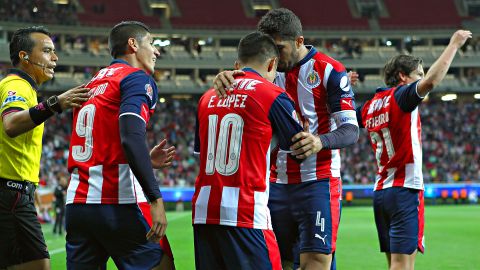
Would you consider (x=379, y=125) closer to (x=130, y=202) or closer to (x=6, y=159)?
(x=130, y=202)

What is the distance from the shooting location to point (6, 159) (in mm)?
6352

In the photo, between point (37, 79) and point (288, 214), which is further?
point (37, 79)

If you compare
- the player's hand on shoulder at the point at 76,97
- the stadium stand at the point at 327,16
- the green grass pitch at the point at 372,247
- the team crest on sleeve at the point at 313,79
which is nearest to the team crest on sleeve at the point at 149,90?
the player's hand on shoulder at the point at 76,97

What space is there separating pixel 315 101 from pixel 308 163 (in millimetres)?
525

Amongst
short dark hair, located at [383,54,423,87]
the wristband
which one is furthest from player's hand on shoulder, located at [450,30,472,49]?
the wristband

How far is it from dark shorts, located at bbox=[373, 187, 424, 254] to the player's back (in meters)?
3.11

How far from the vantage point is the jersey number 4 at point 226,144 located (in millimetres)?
4672

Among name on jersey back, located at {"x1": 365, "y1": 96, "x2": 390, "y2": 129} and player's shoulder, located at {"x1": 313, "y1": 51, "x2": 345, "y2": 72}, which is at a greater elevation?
player's shoulder, located at {"x1": 313, "y1": 51, "x2": 345, "y2": 72}

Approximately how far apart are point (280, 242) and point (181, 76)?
53965mm

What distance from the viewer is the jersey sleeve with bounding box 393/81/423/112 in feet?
22.2

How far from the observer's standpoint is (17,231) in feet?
20.7

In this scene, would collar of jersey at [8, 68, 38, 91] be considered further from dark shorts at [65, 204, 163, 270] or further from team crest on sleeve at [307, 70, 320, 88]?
team crest on sleeve at [307, 70, 320, 88]

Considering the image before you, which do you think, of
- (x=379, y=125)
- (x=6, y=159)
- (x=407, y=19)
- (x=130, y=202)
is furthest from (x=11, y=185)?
(x=407, y=19)

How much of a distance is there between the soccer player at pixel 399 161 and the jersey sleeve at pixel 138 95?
113 inches
